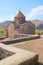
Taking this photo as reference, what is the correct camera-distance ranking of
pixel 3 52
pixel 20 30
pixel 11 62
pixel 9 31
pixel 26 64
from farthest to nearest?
pixel 9 31 → pixel 20 30 → pixel 3 52 → pixel 26 64 → pixel 11 62

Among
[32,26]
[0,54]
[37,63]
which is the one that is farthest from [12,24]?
[37,63]

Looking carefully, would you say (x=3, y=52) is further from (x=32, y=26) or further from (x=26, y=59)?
(x=32, y=26)

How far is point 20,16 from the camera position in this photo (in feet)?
137

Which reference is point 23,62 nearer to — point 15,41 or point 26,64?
point 26,64

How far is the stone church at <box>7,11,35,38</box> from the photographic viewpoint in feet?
121

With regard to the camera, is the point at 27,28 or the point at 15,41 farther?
the point at 27,28

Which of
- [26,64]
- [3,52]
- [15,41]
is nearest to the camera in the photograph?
[26,64]

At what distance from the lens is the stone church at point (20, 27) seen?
3700 cm

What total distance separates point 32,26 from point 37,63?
106ft

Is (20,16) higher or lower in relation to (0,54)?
higher

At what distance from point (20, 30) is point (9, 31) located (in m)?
4.80

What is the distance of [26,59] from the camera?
5.46m

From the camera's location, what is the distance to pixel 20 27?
123 ft

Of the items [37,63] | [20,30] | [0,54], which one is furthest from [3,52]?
[20,30]
